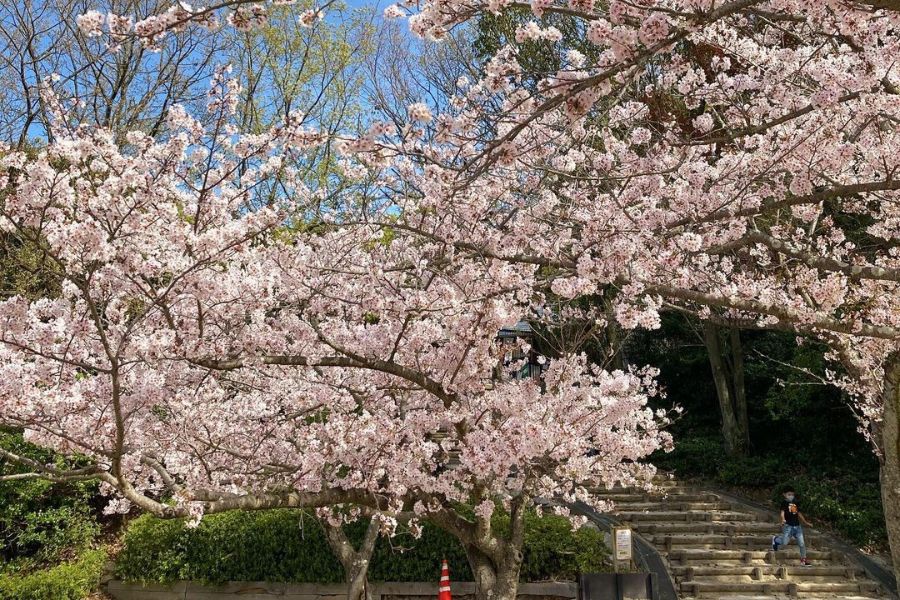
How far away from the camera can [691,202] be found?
6289mm

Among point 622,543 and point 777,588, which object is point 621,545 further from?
point 777,588

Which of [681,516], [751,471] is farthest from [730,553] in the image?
[751,471]

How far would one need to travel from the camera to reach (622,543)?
792 cm

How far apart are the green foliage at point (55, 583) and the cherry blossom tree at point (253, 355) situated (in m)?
3.57

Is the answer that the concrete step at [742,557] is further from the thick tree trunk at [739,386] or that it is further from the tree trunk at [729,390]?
the thick tree trunk at [739,386]

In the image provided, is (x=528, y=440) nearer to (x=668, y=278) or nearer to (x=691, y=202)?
(x=668, y=278)

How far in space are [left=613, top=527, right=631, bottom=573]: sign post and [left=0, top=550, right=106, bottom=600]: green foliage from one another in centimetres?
714

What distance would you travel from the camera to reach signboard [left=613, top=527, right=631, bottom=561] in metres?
7.83

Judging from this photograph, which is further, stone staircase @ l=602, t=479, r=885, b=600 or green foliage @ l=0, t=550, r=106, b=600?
stone staircase @ l=602, t=479, r=885, b=600

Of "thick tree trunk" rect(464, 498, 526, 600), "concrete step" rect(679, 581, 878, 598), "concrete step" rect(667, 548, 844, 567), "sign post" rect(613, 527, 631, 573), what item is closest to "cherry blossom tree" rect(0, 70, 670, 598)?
"thick tree trunk" rect(464, 498, 526, 600)

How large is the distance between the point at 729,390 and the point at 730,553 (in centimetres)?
686

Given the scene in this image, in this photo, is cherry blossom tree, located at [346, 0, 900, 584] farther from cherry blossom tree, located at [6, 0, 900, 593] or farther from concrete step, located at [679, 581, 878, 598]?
concrete step, located at [679, 581, 878, 598]

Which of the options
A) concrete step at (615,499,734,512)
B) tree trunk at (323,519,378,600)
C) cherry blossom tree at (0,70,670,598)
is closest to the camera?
cherry blossom tree at (0,70,670,598)

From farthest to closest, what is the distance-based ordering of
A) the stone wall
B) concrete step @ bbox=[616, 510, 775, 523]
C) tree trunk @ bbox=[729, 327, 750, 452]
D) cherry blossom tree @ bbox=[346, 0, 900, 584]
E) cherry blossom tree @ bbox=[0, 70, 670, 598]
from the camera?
tree trunk @ bbox=[729, 327, 750, 452], concrete step @ bbox=[616, 510, 775, 523], the stone wall, cherry blossom tree @ bbox=[0, 70, 670, 598], cherry blossom tree @ bbox=[346, 0, 900, 584]
